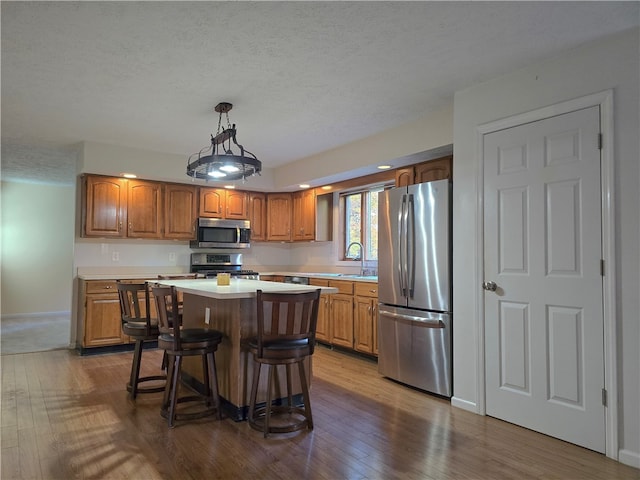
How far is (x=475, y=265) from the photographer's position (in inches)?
124

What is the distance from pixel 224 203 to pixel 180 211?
2.12ft

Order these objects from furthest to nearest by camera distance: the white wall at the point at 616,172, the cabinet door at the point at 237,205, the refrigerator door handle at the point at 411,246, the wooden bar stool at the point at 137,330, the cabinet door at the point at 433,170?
the cabinet door at the point at 237,205 → the cabinet door at the point at 433,170 → the refrigerator door handle at the point at 411,246 → the wooden bar stool at the point at 137,330 → the white wall at the point at 616,172

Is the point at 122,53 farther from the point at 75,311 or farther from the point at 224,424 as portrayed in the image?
the point at 75,311

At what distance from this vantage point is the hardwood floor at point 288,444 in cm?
219

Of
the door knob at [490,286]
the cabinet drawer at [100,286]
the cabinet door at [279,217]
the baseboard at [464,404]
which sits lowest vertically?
the baseboard at [464,404]

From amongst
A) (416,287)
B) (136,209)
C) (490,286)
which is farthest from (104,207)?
(490,286)

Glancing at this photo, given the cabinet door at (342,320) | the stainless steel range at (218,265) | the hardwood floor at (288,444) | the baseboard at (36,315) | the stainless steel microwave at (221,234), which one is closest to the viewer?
the hardwood floor at (288,444)

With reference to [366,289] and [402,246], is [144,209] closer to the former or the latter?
[366,289]

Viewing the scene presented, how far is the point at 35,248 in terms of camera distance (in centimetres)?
754

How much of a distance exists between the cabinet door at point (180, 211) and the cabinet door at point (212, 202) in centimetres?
10

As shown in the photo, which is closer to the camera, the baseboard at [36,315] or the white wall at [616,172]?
the white wall at [616,172]

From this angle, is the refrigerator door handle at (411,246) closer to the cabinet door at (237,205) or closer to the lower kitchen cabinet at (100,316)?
the cabinet door at (237,205)

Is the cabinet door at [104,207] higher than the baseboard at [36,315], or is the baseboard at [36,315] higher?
the cabinet door at [104,207]

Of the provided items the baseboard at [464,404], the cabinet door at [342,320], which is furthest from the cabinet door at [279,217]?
the baseboard at [464,404]
